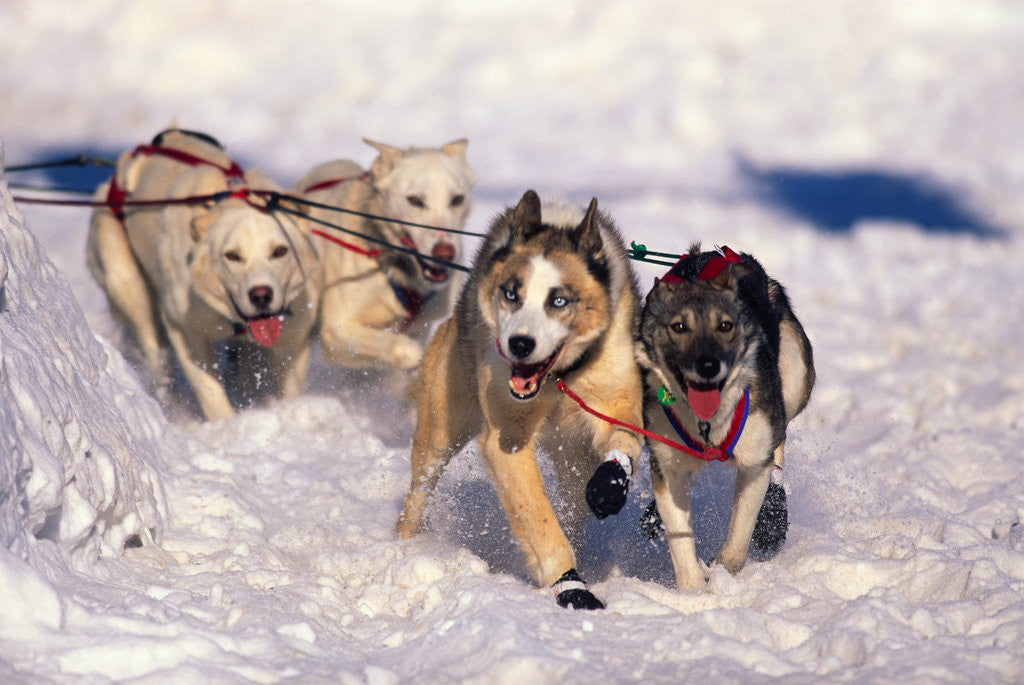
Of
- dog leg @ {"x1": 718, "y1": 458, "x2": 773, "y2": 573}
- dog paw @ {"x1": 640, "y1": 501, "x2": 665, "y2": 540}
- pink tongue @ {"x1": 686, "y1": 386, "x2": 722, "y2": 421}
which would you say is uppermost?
pink tongue @ {"x1": 686, "y1": 386, "x2": 722, "y2": 421}

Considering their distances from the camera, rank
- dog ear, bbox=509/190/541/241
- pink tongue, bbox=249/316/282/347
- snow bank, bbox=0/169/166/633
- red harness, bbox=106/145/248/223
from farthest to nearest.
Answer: red harness, bbox=106/145/248/223 → pink tongue, bbox=249/316/282/347 → dog ear, bbox=509/190/541/241 → snow bank, bbox=0/169/166/633

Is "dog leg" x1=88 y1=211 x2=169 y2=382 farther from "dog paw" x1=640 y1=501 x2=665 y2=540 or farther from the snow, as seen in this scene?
"dog paw" x1=640 y1=501 x2=665 y2=540

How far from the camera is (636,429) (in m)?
4.30

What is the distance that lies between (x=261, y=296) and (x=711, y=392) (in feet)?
10.6

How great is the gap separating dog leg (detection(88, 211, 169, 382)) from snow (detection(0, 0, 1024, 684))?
583 mm

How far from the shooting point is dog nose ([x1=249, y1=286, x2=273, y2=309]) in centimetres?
657

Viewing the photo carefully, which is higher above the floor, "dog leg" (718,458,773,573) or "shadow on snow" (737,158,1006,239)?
"shadow on snow" (737,158,1006,239)

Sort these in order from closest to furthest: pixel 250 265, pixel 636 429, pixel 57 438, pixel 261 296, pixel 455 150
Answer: pixel 57 438 < pixel 636 429 < pixel 261 296 < pixel 250 265 < pixel 455 150

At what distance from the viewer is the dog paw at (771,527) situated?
481 centimetres

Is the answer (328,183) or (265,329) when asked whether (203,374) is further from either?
(328,183)

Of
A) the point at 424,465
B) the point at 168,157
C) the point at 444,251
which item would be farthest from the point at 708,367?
the point at 168,157

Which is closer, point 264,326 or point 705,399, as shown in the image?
point 705,399

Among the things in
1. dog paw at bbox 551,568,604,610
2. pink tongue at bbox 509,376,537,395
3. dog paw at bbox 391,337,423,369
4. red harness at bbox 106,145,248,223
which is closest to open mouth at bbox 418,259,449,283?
dog paw at bbox 391,337,423,369

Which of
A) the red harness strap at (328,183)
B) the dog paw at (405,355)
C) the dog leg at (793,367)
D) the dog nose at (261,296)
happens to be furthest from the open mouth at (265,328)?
the dog leg at (793,367)
